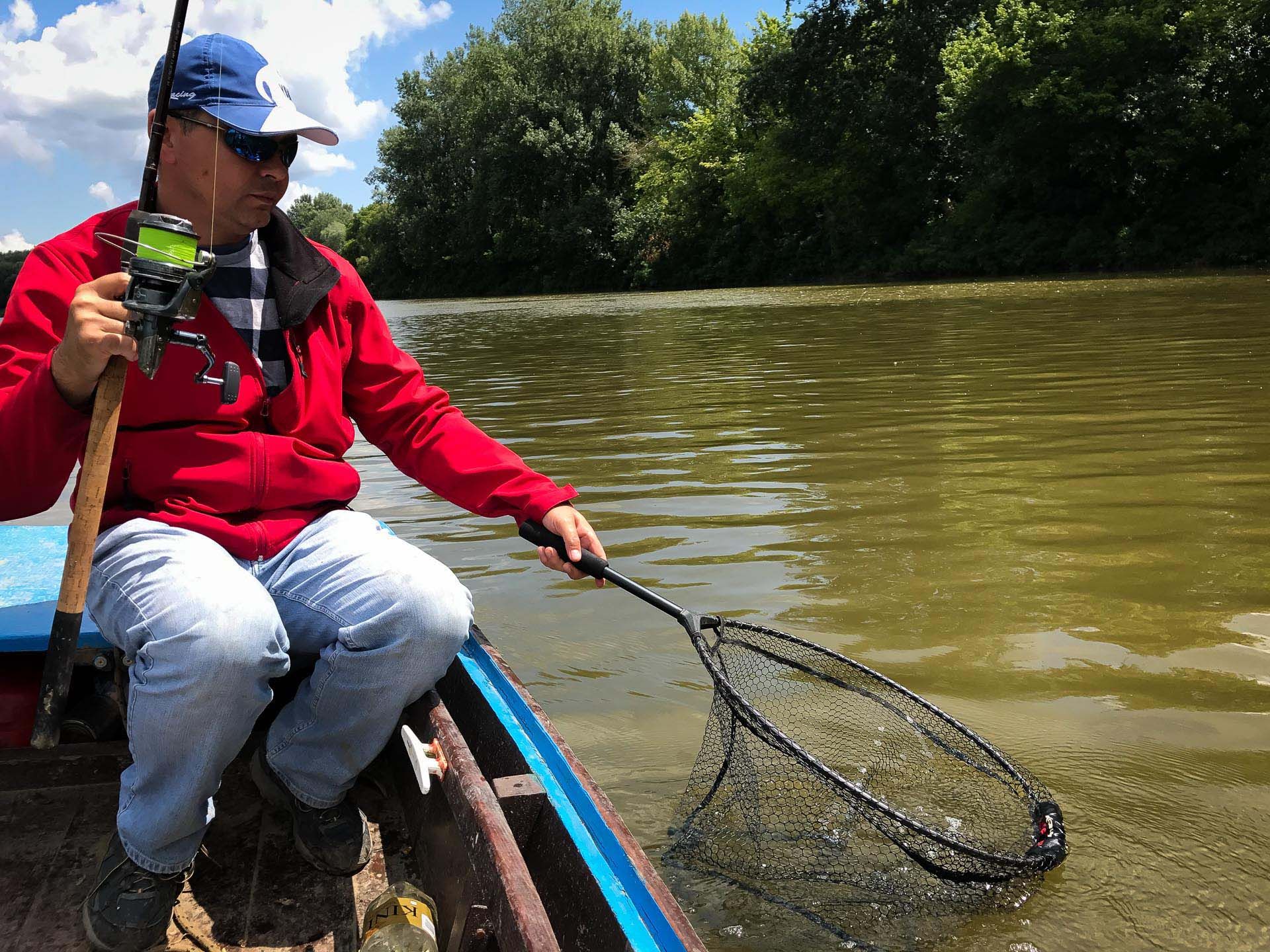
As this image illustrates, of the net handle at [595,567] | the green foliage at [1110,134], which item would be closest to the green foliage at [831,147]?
the green foliage at [1110,134]

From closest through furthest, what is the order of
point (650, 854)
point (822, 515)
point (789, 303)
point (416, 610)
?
point (416, 610)
point (650, 854)
point (822, 515)
point (789, 303)

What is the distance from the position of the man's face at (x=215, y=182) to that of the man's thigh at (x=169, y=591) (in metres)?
0.70

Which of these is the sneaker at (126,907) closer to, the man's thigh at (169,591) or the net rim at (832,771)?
the man's thigh at (169,591)

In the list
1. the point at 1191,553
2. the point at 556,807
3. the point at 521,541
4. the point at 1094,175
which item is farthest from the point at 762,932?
the point at 1094,175

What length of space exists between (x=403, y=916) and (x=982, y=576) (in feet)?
11.0

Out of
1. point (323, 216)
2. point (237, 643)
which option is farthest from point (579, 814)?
point (323, 216)

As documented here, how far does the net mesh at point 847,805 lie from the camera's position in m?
2.59

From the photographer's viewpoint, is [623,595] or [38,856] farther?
[623,595]

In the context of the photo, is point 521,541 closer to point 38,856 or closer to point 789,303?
point 38,856

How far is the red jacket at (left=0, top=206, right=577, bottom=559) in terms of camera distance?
2236 millimetres

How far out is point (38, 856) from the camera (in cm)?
256

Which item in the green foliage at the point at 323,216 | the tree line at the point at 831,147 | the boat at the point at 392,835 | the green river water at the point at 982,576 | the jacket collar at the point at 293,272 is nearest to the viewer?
the boat at the point at 392,835

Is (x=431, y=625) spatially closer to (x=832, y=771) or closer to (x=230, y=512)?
(x=230, y=512)

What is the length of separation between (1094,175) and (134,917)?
31.4 m
